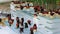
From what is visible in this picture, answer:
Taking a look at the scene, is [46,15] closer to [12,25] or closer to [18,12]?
[18,12]

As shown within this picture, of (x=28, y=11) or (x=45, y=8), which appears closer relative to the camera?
(x=45, y=8)

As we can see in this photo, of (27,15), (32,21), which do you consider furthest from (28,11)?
(32,21)

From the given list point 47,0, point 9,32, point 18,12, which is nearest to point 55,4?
point 47,0

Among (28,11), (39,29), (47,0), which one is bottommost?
(39,29)

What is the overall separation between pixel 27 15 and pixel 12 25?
41 centimetres

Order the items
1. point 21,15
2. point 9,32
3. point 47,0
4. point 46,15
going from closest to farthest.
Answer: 1. point 46,15
2. point 47,0
3. point 21,15
4. point 9,32

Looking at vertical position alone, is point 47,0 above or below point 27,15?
above

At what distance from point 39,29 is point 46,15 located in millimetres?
126

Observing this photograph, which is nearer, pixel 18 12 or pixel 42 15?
pixel 42 15

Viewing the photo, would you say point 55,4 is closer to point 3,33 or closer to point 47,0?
point 47,0

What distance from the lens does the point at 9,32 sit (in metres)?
1.67

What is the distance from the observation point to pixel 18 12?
1610 mm

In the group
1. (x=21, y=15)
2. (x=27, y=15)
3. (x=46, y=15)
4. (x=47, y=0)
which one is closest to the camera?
(x=46, y=15)

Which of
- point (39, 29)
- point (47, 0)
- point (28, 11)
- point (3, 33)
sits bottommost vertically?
point (3, 33)
